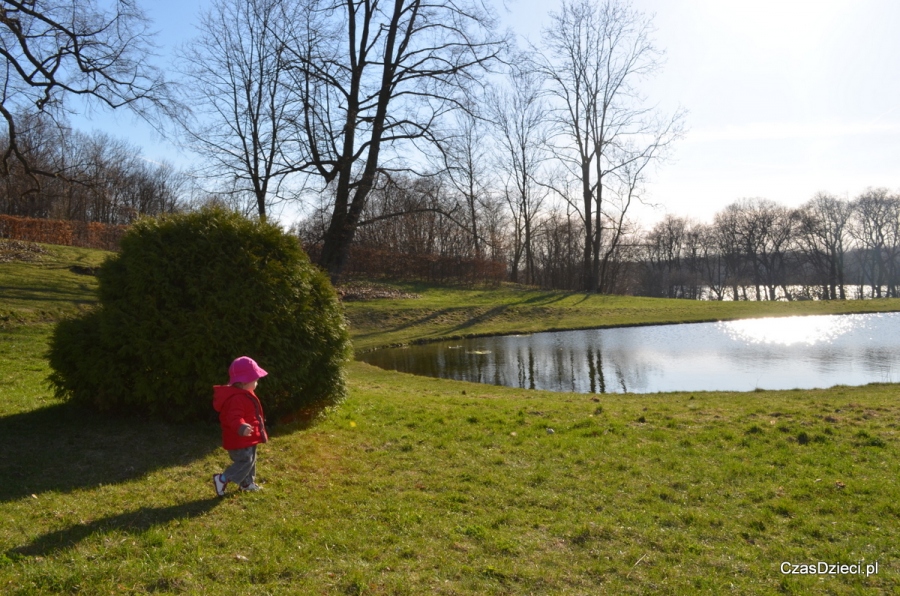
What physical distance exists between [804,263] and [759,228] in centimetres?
649

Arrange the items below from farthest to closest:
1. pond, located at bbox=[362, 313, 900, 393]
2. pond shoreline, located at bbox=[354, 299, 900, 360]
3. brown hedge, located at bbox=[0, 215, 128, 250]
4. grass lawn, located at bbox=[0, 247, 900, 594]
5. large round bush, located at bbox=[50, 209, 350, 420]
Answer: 1. brown hedge, located at bbox=[0, 215, 128, 250]
2. pond shoreline, located at bbox=[354, 299, 900, 360]
3. pond, located at bbox=[362, 313, 900, 393]
4. large round bush, located at bbox=[50, 209, 350, 420]
5. grass lawn, located at bbox=[0, 247, 900, 594]

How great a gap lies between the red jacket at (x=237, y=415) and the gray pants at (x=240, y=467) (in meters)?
0.07

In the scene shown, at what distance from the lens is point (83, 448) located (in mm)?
5879

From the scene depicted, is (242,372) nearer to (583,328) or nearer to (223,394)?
(223,394)

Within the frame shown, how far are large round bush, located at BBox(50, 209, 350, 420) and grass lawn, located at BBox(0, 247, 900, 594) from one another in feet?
1.21

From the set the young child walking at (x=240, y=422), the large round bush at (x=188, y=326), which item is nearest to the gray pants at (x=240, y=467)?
the young child walking at (x=240, y=422)

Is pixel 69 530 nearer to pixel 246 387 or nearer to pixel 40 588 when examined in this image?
pixel 40 588

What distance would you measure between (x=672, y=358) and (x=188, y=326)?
14182mm

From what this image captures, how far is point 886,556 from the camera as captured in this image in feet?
13.4

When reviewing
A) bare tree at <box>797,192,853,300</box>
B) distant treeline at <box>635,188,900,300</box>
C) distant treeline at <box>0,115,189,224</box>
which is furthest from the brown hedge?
bare tree at <box>797,192,853,300</box>

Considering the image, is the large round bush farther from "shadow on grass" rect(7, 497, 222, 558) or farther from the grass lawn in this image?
"shadow on grass" rect(7, 497, 222, 558)

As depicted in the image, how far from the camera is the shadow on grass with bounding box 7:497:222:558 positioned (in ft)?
12.6

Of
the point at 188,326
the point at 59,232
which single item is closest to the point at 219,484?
the point at 188,326

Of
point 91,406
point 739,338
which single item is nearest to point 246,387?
point 91,406
